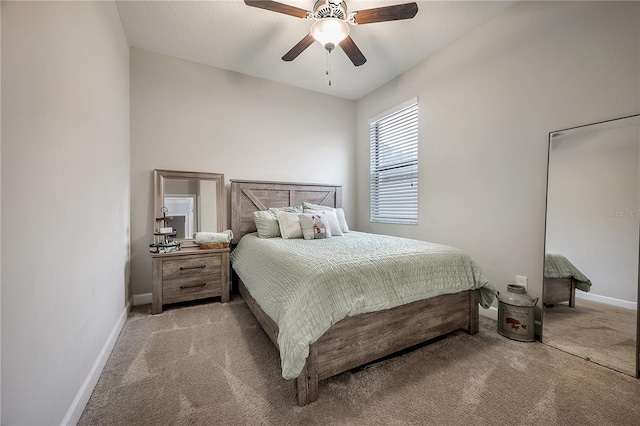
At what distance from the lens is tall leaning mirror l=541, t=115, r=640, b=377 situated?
1.62 meters

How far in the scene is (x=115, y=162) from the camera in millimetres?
2086

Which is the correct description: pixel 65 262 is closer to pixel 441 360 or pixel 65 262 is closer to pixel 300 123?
pixel 441 360

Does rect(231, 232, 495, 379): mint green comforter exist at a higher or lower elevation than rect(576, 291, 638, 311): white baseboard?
higher

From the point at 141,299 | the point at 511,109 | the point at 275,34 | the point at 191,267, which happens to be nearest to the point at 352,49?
the point at 275,34

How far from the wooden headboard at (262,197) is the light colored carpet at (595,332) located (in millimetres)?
2773

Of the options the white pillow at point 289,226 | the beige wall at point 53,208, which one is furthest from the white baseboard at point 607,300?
the beige wall at point 53,208

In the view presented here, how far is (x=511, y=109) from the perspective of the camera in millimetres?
2238

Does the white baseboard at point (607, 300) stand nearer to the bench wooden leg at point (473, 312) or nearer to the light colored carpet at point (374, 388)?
the light colored carpet at point (374, 388)

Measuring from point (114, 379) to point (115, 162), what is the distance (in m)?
1.65

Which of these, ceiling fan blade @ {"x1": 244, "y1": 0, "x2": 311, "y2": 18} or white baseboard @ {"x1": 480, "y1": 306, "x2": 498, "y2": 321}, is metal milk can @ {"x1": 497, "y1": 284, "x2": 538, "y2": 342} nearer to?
white baseboard @ {"x1": 480, "y1": 306, "x2": 498, "y2": 321}

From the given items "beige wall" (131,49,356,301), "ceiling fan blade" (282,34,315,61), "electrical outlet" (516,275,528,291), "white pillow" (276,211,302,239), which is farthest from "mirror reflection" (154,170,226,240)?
"electrical outlet" (516,275,528,291)

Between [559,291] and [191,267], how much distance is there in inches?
133

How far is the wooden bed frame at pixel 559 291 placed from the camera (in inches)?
74.8

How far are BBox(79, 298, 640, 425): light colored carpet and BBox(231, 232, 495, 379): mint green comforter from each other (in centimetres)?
32
